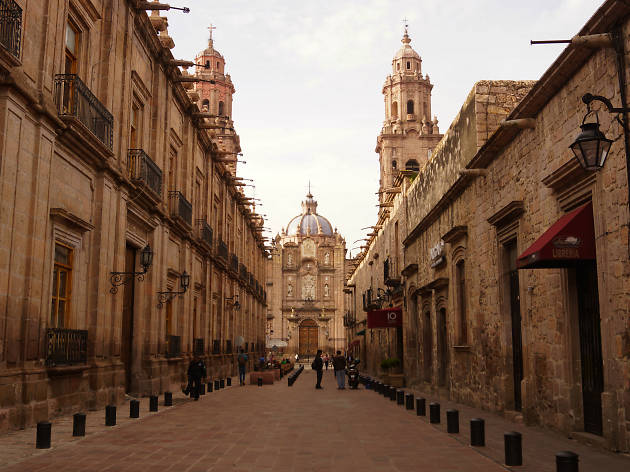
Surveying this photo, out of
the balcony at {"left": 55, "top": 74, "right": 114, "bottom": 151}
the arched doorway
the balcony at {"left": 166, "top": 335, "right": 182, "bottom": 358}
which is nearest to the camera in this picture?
the balcony at {"left": 55, "top": 74, "right": 114, "bottom": 151}

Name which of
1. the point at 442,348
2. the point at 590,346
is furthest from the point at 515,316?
the point at 442,348

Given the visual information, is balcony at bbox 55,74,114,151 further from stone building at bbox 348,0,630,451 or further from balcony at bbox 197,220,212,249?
balcony at bbox 197,220,212,249

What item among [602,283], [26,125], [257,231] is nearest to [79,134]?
[26,125]

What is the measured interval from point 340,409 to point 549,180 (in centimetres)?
812

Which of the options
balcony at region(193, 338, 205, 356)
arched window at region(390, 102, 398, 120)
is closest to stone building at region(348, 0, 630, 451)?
balcony at region(193, 338, 205, 356)

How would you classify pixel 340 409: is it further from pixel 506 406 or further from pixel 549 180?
pixel 549 180

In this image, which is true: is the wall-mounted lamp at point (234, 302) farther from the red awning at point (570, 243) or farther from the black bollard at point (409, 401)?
the red awning at point (570, 243)

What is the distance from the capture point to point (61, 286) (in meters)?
13.3

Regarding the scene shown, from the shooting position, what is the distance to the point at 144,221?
18.8m

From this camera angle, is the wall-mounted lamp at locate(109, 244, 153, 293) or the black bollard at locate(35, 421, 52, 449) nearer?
the black bollard at locate(35, 421, 52, 449)

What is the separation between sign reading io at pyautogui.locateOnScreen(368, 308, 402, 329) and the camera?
93.1ft

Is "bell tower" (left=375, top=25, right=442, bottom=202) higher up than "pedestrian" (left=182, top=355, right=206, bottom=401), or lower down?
higher up

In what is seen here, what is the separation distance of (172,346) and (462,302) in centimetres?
1003

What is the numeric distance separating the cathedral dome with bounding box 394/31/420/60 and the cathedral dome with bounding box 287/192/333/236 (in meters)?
33.4
